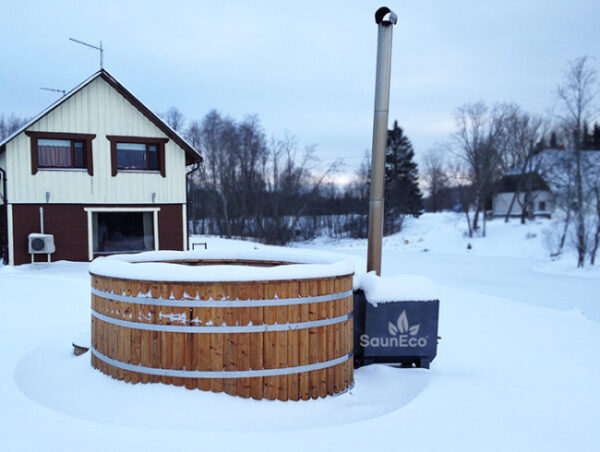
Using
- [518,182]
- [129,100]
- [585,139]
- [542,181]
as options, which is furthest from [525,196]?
[129,100]

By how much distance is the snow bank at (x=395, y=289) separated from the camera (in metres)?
4.52

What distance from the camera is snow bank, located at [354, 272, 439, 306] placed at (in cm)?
452

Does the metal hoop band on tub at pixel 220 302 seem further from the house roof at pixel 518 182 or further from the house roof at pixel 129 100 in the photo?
the house roof at pixel 518 182

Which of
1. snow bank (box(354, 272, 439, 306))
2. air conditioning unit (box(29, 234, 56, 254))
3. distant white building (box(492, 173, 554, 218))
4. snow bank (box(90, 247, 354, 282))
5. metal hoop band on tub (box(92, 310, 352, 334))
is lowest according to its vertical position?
air conditioning unit (box(29, 234, 56, 254))

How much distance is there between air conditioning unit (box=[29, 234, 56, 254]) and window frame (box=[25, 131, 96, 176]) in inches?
77.0

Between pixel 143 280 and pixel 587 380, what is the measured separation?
4.48 meters

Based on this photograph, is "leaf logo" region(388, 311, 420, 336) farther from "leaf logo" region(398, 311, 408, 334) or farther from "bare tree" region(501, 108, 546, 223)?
"bare tree" region(501, 108, 546, 223)

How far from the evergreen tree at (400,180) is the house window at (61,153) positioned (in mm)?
28953

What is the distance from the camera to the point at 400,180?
4309cm

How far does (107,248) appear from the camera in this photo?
49.2 feet

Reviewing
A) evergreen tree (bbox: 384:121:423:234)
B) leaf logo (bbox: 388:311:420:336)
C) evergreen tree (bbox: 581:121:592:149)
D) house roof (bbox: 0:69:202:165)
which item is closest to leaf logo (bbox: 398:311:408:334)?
leaf logo (bbox: 388:311:420:336)

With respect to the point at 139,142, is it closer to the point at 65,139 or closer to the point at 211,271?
the point at 65,139

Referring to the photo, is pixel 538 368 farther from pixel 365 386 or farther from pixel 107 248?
pixel 107 248

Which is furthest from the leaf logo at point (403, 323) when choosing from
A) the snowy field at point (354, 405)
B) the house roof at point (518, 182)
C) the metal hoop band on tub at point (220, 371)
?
the house roof at point (518, 182)
